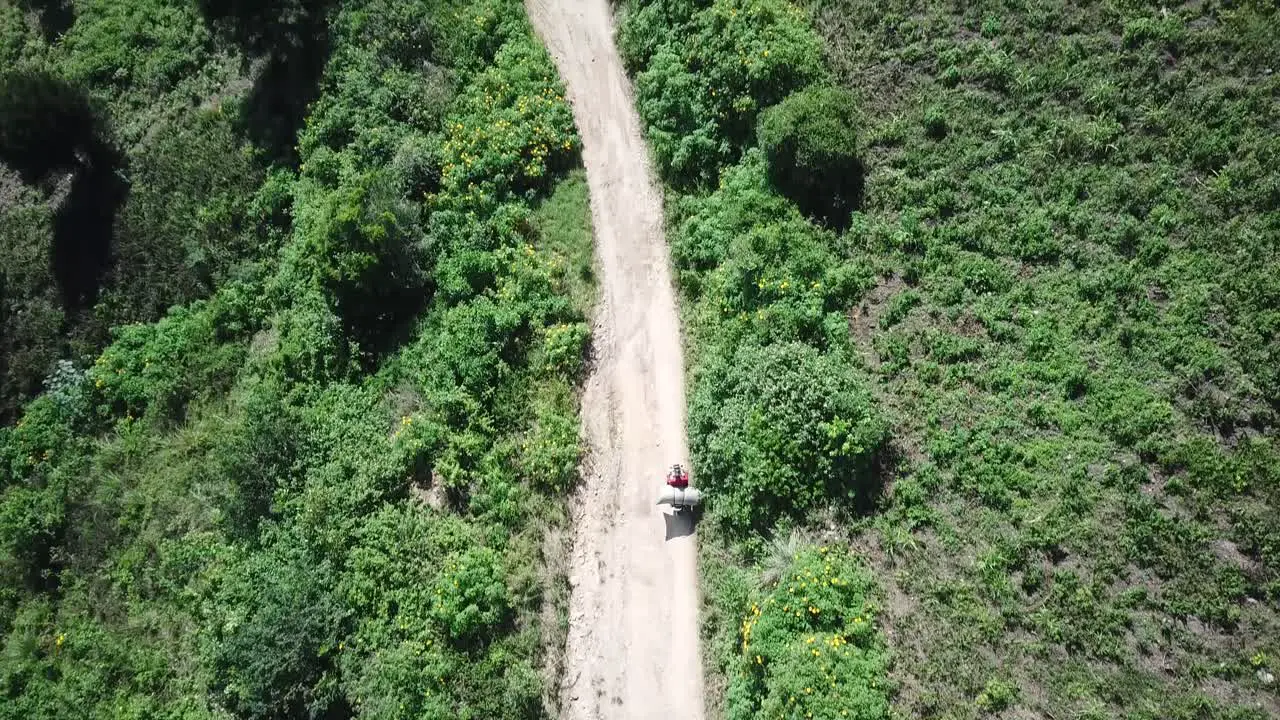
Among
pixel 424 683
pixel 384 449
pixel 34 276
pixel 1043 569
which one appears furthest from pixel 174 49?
pixel 1043 569

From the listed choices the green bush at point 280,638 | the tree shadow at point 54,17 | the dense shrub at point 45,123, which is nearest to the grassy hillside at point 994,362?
the green bush at point 280,638

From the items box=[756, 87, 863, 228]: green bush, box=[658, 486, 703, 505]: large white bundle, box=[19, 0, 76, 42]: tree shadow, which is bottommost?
box=[658, 486, 703, 505]: large white bundle

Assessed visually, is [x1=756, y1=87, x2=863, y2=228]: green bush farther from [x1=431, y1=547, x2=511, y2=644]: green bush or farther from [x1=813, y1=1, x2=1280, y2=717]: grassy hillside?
[x1=431, y1=547, x2=511, y2=644]: green bush

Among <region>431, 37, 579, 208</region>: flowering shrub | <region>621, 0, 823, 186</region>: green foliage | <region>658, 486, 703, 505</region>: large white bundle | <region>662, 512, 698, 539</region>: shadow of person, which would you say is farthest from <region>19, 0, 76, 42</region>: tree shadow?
A: <region>662, 512, 698, 539</region>: shadow of person

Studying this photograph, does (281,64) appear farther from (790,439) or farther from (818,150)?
(790,439)

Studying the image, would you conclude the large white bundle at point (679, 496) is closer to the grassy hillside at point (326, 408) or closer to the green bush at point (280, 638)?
the grassy hillside at point (326, 408)

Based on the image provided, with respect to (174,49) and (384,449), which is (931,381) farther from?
(174,49)
